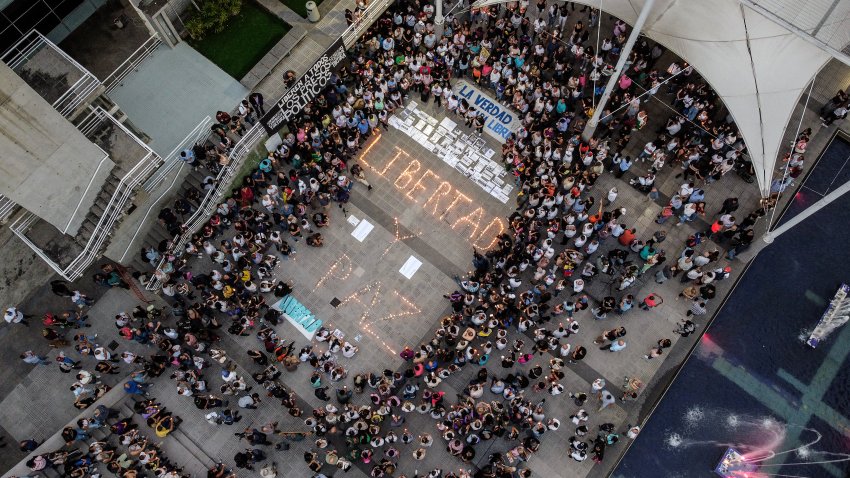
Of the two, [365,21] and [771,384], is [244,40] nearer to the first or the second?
[365,21]

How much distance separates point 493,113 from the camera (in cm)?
2659

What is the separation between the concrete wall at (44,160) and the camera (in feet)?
60.7

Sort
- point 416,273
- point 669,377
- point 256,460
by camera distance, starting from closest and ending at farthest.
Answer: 1. point 256,460
2. point 669,377
3. point 416,273

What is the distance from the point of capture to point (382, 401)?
22.0 meters

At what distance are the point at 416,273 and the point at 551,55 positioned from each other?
38.2 ft

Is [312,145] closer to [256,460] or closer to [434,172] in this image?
[434,172]

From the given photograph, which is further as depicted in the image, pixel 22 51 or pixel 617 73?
pixel 22 51

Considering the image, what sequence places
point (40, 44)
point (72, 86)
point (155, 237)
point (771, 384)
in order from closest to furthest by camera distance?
point (72, 86), point (40, 44), point (771, 384), point (155, 237)

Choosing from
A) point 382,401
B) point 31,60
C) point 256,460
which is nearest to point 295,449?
point 256,460

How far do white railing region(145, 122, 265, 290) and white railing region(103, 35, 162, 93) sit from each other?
6399 mm

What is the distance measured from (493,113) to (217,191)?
40.8ft

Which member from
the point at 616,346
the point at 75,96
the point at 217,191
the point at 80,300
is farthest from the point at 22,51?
the point at 616,346

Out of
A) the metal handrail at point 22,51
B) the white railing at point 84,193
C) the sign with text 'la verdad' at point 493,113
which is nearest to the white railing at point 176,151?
the white railing at point 84,193

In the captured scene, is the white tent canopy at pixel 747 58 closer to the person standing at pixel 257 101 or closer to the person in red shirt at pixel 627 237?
the person in red shirt at pixel 627 237
